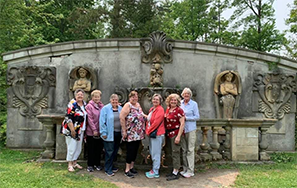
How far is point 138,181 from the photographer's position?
4.48 metres

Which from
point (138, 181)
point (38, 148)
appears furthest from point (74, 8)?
point (138, 181)

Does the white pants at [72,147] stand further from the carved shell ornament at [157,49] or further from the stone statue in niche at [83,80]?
the carved shell ornament at [157,49]

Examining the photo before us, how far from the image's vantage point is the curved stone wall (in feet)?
26.9

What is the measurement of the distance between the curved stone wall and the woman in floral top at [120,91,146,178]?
12.0 ft

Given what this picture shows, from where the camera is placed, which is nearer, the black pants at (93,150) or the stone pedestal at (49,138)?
the black pants at (93,150)

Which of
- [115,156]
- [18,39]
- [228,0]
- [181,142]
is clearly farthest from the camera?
[228,0]

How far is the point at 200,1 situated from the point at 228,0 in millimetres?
2941

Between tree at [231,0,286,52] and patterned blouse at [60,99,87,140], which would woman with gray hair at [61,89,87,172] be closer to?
patterned blouse at [60,99,87,140]

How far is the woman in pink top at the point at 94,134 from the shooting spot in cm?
486

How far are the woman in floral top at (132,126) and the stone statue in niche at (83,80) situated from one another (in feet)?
12.5

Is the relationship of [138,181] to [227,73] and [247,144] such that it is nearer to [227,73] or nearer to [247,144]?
[247,144]

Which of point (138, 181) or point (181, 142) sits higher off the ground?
point (181, 142)

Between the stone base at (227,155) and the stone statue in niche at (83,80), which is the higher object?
the stone statue in niche at (83,80)

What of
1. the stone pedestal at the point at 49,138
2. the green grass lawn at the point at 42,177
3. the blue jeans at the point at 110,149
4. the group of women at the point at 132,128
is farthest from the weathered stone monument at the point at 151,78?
the blue jeans at the point at 110,149
